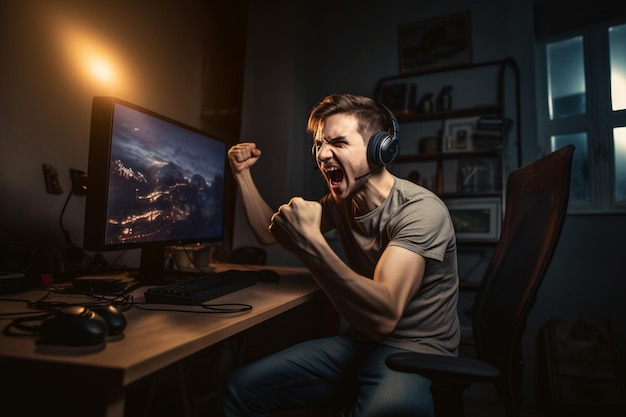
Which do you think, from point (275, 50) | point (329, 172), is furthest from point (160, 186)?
point (275, 50)

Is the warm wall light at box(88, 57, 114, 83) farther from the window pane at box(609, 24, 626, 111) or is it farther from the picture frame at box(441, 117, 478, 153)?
the window pane at box(609, 24, 626, 111)

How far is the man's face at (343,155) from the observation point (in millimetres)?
1192

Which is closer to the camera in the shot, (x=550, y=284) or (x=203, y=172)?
(x=203, y=172)

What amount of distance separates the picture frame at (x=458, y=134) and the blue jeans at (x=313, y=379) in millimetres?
2055

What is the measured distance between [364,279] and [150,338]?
417 millimetres

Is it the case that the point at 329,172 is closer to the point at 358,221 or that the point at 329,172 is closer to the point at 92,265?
the point at 358,221

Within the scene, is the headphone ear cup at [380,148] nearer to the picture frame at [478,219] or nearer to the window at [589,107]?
the picture frame at [478,219]

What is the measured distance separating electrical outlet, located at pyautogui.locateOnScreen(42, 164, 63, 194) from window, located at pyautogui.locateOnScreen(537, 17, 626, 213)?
9.80 feet

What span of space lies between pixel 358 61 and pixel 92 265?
2.70m

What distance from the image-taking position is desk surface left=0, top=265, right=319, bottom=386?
0.55 meters

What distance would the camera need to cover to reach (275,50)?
297 centimetres

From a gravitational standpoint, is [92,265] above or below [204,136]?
below

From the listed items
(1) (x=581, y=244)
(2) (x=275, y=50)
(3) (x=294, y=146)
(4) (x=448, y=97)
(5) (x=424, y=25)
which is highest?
(5) (x=424, y=25)

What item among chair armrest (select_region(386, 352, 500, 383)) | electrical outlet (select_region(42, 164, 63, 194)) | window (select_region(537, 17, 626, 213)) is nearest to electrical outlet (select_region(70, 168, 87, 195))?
electrical outlet (select_region(42, 164, 63, 194))
